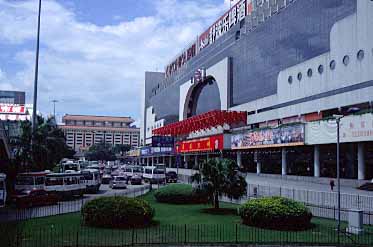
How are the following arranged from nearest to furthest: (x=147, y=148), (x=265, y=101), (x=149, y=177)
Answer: (x=149, y=177) < (x=265, y=101) < (x=147, y=148)

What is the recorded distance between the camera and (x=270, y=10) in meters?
68.8

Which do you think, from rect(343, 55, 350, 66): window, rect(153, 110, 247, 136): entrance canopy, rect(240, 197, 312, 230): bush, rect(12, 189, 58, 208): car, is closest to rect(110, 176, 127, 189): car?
rect(12, 189, 58, 208): car

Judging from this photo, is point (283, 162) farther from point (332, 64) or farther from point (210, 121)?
point (210, 121)

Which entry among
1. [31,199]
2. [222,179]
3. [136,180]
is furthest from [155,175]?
[222,179]

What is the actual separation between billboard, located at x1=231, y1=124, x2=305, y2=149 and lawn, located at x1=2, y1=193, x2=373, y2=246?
30.2m

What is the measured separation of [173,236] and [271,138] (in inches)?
1651

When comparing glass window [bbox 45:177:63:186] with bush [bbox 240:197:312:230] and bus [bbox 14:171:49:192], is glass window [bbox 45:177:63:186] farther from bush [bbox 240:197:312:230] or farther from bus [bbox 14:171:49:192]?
bush [bbox 240:197:312:230]

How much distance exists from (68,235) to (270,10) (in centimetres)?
5763

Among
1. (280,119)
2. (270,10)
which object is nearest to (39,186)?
(280,119)

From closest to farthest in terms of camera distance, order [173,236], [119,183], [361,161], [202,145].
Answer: [173,236], [361,161], [119,183], [202,145]

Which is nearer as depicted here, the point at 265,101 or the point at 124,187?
the point at 124,187

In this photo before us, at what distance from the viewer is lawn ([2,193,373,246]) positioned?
57.0 feet

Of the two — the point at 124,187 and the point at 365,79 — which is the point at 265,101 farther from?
the point at 124,187

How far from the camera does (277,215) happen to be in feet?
68.7
